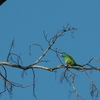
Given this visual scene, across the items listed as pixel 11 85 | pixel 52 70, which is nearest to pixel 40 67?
pixel 52 70

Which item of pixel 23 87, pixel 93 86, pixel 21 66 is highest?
pixel 21 66

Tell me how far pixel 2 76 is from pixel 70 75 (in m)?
1.14

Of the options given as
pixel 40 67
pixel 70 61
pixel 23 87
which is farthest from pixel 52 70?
pixel 70 61

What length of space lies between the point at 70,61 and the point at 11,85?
2.96 metres

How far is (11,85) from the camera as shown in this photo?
548 centimetres

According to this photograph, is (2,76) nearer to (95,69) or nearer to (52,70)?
(52,70)

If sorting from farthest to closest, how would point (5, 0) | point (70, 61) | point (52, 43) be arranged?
point (70, 61) < point (52, 43) < point (5, 0)

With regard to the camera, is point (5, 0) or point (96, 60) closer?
point (5, 0)

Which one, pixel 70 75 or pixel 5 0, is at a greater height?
pixel 5 0

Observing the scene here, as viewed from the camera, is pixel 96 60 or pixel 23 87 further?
pixel 96 60

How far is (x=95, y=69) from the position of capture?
5516 millimetres

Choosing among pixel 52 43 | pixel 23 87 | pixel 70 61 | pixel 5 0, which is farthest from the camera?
pixel 70 61

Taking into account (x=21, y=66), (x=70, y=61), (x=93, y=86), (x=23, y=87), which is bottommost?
(x=93, y=86)

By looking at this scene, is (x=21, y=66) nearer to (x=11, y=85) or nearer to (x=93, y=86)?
(x=11, y=85)
